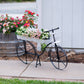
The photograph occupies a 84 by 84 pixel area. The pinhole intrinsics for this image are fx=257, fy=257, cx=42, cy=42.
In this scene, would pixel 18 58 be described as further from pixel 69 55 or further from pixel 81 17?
pixel 81 17

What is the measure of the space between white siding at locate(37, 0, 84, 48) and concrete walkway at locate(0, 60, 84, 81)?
4.13ft

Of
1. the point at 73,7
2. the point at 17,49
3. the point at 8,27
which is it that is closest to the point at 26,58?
the point at 17,49

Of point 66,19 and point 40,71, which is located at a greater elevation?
point 66,19

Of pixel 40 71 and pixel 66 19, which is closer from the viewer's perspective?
pixel 40 71

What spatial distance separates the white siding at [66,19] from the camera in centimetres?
796

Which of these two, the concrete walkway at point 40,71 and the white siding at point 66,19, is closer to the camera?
the concrete walkway at point 40,71

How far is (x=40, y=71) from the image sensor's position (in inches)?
253

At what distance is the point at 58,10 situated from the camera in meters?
8.03

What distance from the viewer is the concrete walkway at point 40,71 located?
5.99 m

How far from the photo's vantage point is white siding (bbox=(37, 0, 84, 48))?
7957 millimetres

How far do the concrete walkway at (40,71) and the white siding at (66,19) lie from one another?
1.26 meters

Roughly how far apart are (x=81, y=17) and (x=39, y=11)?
→ 4.32 feet

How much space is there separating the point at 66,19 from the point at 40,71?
2291mm

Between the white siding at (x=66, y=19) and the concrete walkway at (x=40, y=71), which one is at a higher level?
the white siding at (x=66, y=19)
